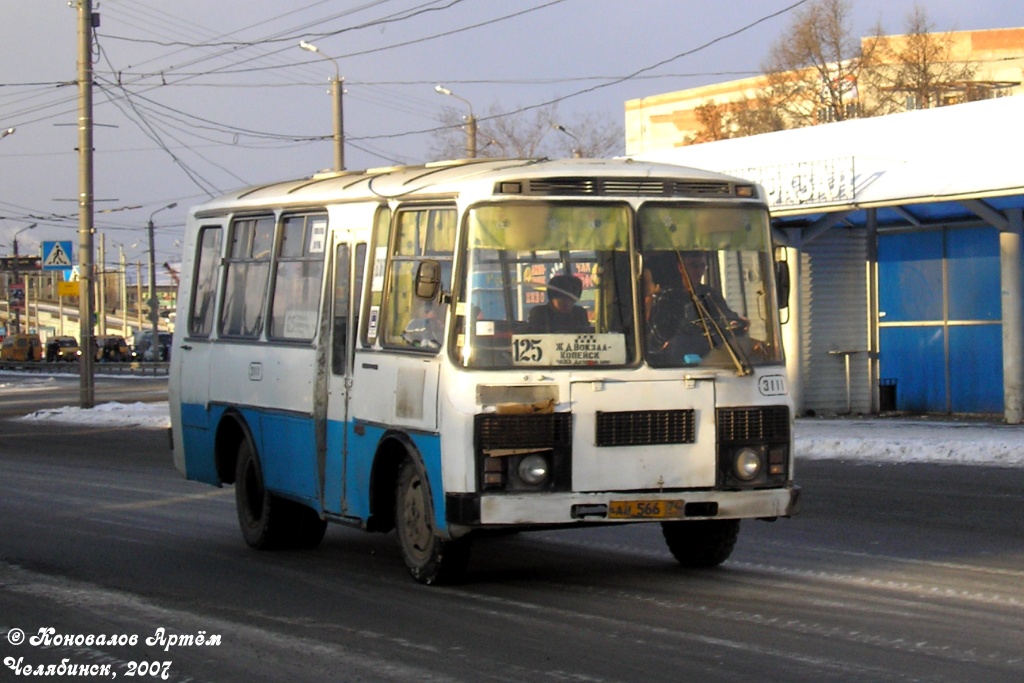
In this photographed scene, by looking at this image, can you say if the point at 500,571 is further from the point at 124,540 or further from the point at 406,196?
the point at 124,540

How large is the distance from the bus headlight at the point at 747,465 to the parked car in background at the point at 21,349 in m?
84.7

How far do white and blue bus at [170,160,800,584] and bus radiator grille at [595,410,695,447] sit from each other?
0.01 metres

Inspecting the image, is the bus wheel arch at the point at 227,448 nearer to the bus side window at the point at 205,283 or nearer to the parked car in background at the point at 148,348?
the bus side window at the point at 205,283

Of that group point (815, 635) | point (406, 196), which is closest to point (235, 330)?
point (406, 196)

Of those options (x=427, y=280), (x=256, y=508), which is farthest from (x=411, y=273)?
(x=256, y=508)

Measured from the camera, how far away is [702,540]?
390 inches

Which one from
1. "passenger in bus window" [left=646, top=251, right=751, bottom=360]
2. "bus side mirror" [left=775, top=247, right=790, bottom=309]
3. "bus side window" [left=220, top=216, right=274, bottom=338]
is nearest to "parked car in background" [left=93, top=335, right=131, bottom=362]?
"bus side window" [left=220, top=216, right=274, bottom=338]

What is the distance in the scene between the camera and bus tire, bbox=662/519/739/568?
9828 millimetres

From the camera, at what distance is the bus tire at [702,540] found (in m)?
9.83

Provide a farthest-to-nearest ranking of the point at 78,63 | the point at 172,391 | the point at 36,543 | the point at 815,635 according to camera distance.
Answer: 1. the point at 78,63
2. the point at 172,391
3. the point at 36,543
4. the point at 815,635

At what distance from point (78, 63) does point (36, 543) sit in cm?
2275

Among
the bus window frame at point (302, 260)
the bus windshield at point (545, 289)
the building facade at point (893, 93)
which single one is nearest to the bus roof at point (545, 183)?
the bus windshield at point (545, 289)

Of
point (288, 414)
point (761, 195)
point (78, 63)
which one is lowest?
point (288, 414)

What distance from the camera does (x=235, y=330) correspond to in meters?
12.1
